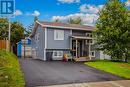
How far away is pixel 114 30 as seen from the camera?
1254 inches

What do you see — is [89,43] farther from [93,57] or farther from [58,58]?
[58,58]

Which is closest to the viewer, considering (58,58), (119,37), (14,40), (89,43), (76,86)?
(76,86)

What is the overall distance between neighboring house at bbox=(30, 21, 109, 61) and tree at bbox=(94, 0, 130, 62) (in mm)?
3217

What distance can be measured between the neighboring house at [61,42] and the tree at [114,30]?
3.22 meters

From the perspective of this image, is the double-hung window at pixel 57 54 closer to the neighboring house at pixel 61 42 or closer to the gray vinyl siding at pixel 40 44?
the neighboring house at pixel 61 42

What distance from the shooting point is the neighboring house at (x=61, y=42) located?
3341 cm

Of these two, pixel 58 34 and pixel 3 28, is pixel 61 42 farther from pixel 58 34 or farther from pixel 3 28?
pixel 3 28

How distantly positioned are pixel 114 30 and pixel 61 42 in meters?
7.96

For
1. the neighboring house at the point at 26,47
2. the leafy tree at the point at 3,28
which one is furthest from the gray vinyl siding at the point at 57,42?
the leafy tree at the point at 3,28

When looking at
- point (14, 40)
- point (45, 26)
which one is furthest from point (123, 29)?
point (14, 40)

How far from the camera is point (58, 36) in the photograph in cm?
3403

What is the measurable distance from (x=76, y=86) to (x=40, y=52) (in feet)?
66.6

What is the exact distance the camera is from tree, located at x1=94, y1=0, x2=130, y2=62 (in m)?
31.9

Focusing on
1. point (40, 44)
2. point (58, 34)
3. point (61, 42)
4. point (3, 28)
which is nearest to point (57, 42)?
point (61, 42)
